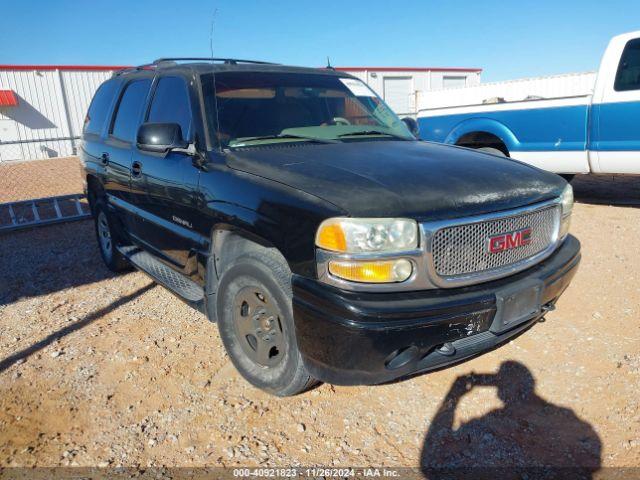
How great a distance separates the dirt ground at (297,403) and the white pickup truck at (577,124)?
10.4 ft

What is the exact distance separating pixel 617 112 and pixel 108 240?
6.62m

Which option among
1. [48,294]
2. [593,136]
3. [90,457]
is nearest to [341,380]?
[90,457]

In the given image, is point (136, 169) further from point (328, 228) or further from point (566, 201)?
point (566, 201)

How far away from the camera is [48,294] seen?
467 cm

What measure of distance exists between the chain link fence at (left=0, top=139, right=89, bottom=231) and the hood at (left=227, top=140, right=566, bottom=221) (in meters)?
4.34

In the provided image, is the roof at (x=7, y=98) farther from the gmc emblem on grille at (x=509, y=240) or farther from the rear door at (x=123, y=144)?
the gmc emblem on grille at (x=509, y=240)

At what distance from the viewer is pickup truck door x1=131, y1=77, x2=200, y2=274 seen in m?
3.14

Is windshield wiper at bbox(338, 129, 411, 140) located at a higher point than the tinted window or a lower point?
lower

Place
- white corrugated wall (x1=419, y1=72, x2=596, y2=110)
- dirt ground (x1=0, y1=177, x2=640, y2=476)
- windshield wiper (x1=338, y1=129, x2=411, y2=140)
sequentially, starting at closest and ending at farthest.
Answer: dirt ground (x1=0, y1=177, x2=640, y2=476) → windshield wiper (x1=338, y1=129, x2=411, y2=140) → white corrugated wall (x1=419, y1=72, x2=596, y2=110)

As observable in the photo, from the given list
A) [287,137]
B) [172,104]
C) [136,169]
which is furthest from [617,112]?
[136,169]

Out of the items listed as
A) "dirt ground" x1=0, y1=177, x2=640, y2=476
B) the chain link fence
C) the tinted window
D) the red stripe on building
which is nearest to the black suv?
"dirt ground" x1=0, y1=177, x2=640, y2=476

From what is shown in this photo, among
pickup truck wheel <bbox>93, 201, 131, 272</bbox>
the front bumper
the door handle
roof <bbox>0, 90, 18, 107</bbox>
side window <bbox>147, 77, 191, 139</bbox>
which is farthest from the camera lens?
roof <bbox>0, 90, 18, 107</bbox>

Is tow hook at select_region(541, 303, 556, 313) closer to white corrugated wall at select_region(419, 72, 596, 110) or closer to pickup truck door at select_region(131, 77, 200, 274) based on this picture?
pickup truck door at select_region(131, 77, 200, 274)

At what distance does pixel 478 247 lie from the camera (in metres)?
2.37
